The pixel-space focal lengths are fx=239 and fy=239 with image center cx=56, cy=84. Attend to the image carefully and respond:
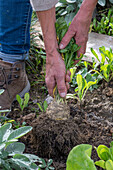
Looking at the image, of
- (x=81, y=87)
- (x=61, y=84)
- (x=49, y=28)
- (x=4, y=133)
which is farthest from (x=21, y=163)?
(x=81, y=87)

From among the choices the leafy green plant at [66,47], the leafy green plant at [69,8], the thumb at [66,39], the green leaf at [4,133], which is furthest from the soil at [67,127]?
the leafy green plant at [69,8]

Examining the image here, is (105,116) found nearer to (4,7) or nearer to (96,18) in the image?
(4,7)

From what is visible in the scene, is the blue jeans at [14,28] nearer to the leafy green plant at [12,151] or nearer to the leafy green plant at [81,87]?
the leafy green plant at [81,87]

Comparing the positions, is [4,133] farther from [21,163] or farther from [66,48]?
[66,48]

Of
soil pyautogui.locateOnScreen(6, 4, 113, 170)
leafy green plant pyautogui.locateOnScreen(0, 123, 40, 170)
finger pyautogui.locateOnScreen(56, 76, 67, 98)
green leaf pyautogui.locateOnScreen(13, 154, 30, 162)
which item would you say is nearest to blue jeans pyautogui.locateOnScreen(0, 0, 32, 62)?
soil pyautogui.locateOnScreen(6, 4, 113, 170)

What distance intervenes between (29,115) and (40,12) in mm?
895

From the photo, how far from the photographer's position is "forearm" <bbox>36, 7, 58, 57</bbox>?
55.1 inches

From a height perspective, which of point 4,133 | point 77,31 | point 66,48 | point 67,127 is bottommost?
point 67,127

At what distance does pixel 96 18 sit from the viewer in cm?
368

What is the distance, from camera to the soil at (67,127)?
1.64m

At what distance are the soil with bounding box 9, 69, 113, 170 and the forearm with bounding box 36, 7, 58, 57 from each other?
482 mm

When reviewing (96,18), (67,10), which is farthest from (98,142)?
(96,18)

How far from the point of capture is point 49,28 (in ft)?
4.75

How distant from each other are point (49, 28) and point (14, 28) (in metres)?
0.71
